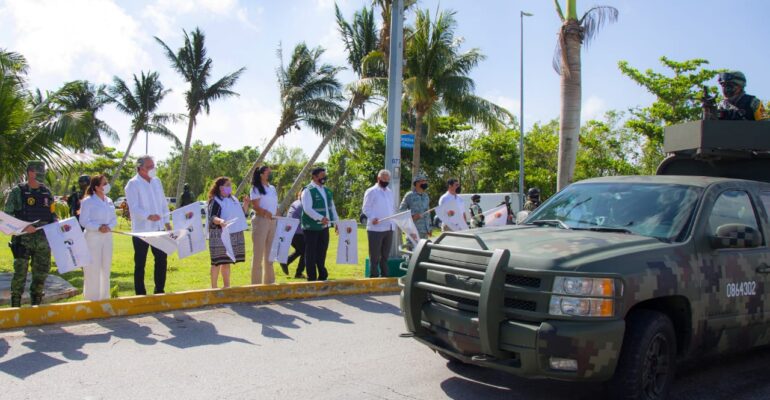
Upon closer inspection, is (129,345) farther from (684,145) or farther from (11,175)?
(11,175)

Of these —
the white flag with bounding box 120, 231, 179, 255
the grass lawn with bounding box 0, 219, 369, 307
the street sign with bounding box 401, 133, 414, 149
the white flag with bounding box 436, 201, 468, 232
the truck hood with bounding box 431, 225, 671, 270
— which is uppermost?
the street sign with bounding box 401, 133, 414, 149

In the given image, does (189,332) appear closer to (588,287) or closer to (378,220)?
(378,220)

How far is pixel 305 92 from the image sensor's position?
114 ft

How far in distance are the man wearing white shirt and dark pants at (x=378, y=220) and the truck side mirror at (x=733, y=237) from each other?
5.67 meters

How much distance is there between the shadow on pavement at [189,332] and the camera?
6008 mm

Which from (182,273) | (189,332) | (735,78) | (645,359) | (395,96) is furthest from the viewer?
(182,273)

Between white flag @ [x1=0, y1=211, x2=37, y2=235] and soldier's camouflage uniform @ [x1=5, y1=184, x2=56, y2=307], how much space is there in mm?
293

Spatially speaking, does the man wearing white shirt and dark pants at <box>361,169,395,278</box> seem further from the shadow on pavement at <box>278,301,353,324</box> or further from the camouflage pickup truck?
the camouflage pickup truck

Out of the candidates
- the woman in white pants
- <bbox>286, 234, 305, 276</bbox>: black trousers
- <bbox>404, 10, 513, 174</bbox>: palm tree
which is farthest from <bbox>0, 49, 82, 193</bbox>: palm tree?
<bbox>404, 10, 513, 174</bbox>: palm tree

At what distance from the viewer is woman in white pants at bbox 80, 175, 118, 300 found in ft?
23.4

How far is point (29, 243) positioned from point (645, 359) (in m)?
6.48

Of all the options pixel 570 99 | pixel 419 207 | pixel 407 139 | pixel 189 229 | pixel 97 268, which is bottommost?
pixel 97 268

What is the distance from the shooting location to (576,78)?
42.4 feet

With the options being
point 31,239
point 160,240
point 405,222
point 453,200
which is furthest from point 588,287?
point 453,200
